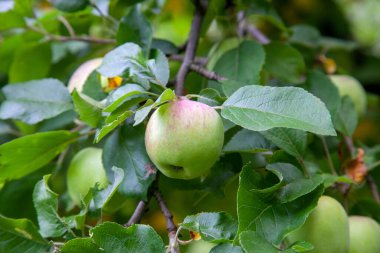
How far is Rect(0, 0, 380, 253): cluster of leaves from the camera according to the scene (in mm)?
703

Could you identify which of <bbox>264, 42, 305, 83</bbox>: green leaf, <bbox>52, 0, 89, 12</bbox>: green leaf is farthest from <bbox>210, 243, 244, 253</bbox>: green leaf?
<bbox>52, 0, 89, 12</bbox>: green leaf

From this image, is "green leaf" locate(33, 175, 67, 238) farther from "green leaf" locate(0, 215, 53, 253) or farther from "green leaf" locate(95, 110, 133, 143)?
"green leaf" locate(95, 110, 133, 143)

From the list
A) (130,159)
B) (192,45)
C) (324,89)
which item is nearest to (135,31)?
(192,45)

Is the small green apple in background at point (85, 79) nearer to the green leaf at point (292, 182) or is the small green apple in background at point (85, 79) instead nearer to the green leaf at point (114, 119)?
the green leaf at point (114, 119)

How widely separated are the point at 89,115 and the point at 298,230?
0.31m

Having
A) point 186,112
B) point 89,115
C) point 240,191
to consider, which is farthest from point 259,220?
point 89,115

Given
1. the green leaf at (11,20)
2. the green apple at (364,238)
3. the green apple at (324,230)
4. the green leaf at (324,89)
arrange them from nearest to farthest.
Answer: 1. the green apple at (324,230)
2. the green apple at (364,238)
3. the green leaf at (324,89)
4. the green leaf at (11,20)

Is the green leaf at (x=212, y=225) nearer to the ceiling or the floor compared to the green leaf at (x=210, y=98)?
nearer to the floor

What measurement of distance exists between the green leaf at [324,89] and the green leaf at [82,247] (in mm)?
446

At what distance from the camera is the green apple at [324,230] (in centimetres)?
76

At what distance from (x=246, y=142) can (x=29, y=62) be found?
519mm

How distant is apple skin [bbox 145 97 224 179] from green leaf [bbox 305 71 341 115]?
33 cm

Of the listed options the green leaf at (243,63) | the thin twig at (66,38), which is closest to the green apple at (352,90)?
the green leaf at (243,63)

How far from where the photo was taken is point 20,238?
0.79 metres
